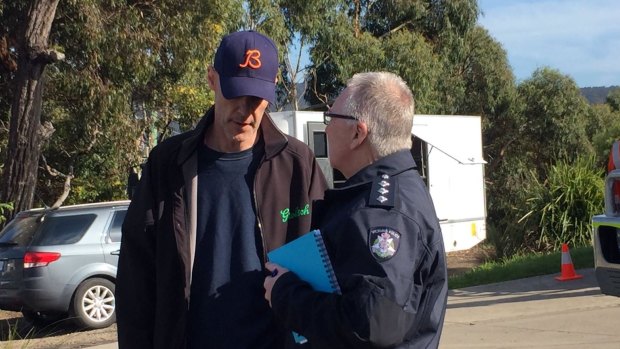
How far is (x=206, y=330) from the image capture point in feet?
8.82

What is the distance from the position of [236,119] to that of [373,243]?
0.93 meters

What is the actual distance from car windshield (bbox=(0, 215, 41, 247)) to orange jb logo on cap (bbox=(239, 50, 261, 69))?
27.5 ft

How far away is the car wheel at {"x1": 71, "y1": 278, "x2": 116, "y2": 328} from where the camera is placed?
10484mm

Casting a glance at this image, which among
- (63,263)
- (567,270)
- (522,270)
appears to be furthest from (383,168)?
(522,270)

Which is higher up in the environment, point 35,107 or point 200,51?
point 200,51

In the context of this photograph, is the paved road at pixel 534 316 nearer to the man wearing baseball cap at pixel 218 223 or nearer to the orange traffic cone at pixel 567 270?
the orange traffic cone at pixel 567 270

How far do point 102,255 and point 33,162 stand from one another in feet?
12.2

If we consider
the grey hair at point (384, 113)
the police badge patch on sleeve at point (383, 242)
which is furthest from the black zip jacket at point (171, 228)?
the police badge patch on sleeve at point (383, 242)

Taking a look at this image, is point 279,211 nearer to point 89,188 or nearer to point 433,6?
point 89,188

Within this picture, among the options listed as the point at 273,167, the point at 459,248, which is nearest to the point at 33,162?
the point at 459,248

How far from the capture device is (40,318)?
11188 millimetres

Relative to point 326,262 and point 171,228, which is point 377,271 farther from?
point 171,228

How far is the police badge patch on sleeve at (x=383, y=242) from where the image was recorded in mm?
2066

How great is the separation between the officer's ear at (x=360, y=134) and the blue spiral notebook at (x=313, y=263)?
275 millimetres
